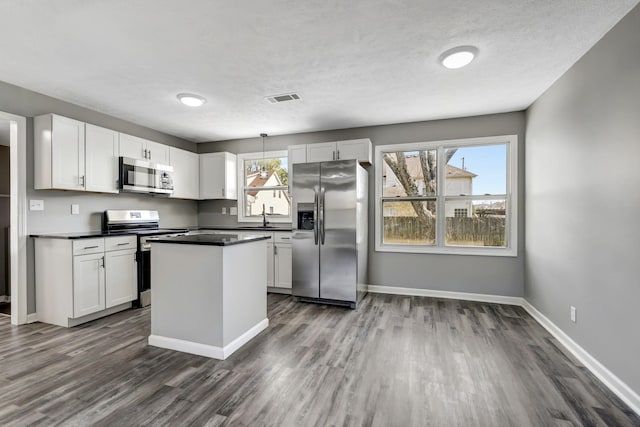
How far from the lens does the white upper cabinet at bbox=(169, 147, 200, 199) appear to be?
15.7 ft

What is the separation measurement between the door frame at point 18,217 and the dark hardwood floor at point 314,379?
32cm

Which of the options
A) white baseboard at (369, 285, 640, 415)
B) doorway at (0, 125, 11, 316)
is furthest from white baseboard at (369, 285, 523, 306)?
doorway at (0, 125, 11, 316)

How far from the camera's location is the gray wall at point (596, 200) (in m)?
1.91

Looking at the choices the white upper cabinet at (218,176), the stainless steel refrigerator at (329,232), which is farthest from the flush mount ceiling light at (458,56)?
the white upper cabinet at (218,176)

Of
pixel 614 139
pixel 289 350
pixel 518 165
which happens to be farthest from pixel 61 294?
pixel 518 165

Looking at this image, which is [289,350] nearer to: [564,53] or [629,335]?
[629,335]

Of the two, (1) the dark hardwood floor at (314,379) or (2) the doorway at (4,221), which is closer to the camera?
(1) the dark hardwood floor at (314,379)

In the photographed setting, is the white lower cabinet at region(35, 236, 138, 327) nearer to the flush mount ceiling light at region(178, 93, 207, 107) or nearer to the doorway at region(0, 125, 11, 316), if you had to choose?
the doorway at region(0, 125, 11, 316)

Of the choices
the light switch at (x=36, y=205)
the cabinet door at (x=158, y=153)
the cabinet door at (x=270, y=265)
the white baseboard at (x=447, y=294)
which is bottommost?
the white baseboard at (x=447, y=294)

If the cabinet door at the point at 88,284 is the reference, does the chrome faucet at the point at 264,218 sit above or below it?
above

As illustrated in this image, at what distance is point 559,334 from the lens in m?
2.78

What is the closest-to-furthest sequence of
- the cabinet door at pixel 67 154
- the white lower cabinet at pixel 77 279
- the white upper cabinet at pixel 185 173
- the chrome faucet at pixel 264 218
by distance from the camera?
1. the white lower cabinet at pixel 77 279
2. the cabinet door at pixel 67 154
3. the white upper cabinet at pixel 185 173
4. the chrome faucet at pixel 264 218

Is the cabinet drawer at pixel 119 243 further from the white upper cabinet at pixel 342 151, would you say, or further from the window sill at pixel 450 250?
the window sill at pixel 450 250

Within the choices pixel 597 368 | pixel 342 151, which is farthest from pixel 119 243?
pixel 597 368
